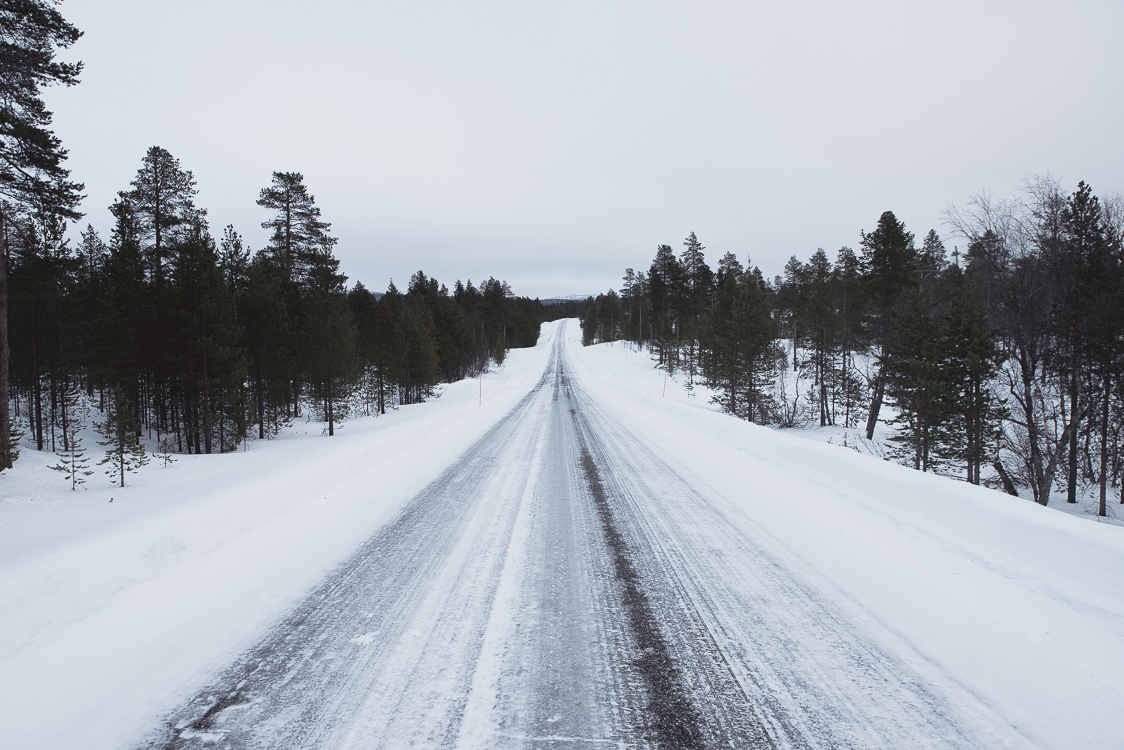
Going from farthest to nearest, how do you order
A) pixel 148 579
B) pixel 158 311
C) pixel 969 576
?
pixel 158 311 → pixel 148 579 → pixel 969 576

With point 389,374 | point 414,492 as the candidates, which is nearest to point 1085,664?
point 414,492

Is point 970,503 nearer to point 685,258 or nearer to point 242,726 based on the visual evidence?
point 242,726

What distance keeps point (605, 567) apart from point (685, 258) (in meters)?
47.6

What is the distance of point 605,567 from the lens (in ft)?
14.3

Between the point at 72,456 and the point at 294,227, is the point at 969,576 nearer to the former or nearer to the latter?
the point at 72,456

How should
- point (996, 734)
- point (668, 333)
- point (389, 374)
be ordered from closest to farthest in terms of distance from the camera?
1. point (996, 734)
2. point (389, 374)
3. point (668, 333)

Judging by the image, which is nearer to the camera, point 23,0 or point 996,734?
point 996,734

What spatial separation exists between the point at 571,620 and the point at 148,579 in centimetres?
394

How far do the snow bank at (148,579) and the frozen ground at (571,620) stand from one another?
2 centimetres

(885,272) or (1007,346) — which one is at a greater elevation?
(885,272)

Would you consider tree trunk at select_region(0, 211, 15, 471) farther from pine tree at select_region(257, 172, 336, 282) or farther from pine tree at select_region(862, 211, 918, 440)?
pine tree at select_region(862, 211, 918, 440)

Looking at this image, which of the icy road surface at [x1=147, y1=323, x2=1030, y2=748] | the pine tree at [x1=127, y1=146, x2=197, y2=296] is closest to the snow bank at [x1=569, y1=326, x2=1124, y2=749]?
the icy road surface at [x1=147, y1=323, x2=1030, y2=748]

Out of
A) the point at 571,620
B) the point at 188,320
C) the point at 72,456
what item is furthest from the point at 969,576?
the point at 188,320

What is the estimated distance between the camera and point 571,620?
3.39m
